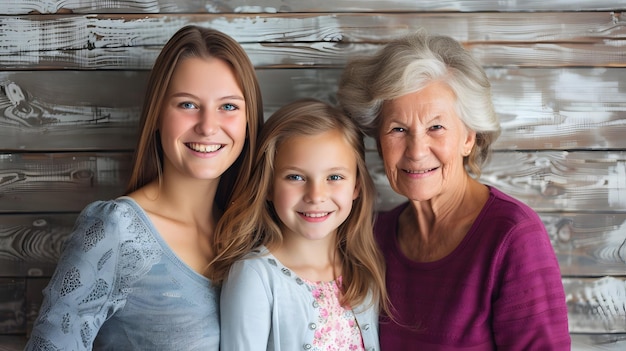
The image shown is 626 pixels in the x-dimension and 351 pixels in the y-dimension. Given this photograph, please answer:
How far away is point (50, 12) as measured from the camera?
90.3 inches

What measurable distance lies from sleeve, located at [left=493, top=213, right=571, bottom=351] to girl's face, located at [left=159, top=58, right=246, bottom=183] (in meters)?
0.93

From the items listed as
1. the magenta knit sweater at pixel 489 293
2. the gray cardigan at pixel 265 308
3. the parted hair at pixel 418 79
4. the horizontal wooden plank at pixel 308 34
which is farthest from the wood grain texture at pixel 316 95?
the gray cardigan at pixel 265 308

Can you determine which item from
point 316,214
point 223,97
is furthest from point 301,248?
point 223,97

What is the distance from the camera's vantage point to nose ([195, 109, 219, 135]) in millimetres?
1896

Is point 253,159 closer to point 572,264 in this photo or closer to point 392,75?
point 392,75

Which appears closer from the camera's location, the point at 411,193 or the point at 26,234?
the point at 411,193

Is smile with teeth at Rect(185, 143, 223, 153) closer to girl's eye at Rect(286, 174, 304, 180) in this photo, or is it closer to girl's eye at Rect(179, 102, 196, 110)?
girl's eye at Rect(179, 102, 196, 110)

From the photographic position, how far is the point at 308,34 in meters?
2.31

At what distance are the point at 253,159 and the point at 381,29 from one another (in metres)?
0.71

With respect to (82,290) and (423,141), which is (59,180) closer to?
(82,290)

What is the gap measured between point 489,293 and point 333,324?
1.65 feet

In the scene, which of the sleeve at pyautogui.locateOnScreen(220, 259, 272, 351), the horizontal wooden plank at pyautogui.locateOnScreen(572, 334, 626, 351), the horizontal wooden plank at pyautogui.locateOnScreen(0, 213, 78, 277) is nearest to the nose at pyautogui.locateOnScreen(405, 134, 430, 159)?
the sleeve at pyautogui.locateOnScreen(220, 259, 272, 351)

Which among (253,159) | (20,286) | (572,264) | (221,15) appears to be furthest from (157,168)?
(572,264)

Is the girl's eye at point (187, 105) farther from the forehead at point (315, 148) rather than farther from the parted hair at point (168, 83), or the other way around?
the forehead at point (315, 148)
